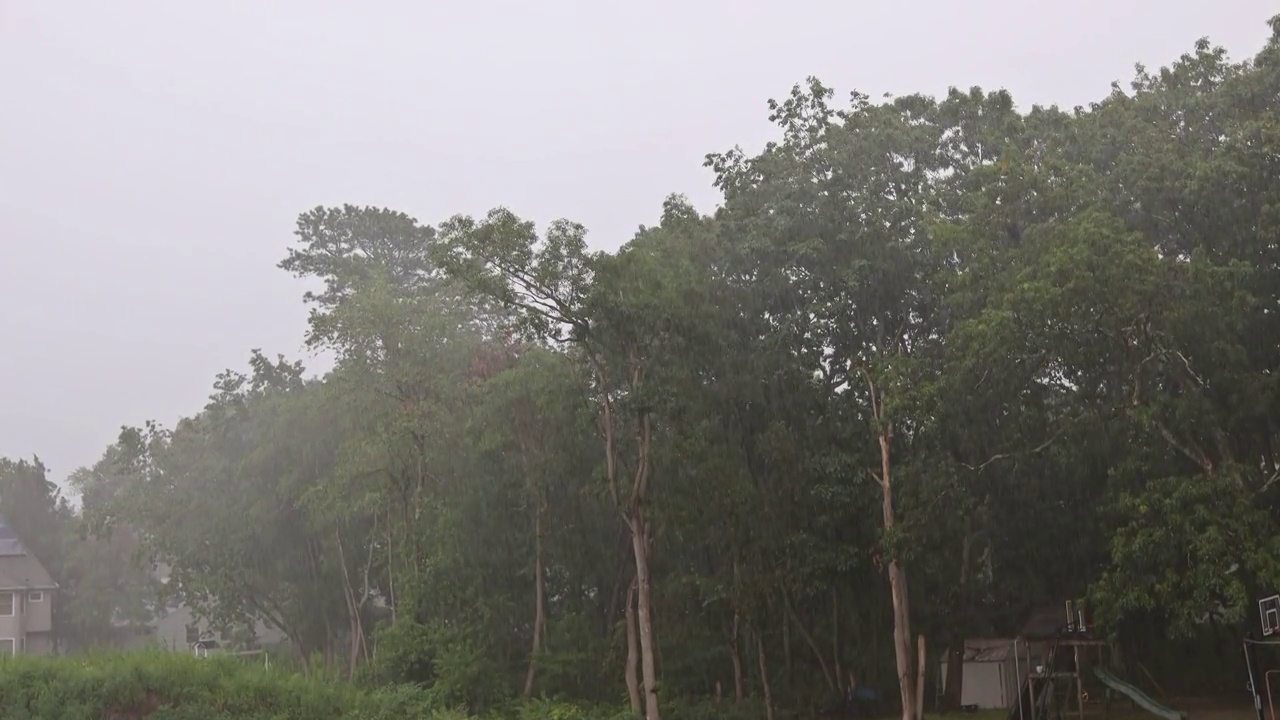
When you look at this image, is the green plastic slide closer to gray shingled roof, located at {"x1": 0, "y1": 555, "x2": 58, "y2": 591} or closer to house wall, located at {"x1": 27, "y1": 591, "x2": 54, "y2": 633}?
Result: gray shingled roof, located at {"x1": 0, "y1": 555, "x2": 58, "y2": 591}

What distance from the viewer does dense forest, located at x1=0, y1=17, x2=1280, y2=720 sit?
2027cm

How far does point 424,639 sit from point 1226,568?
54.7 feet

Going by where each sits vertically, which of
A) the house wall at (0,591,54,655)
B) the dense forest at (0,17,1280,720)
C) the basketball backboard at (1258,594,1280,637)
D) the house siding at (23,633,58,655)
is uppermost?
the dense forest at (0,17,1280,720)

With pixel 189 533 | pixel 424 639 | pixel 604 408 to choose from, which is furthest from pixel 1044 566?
pixel 189 533

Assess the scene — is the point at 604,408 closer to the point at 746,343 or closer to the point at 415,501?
the point at 746,343

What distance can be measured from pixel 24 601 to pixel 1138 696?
46040mm

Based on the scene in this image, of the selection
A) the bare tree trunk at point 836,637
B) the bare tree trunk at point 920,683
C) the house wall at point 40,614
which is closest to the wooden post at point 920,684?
the bare tree trunk at point 920,683

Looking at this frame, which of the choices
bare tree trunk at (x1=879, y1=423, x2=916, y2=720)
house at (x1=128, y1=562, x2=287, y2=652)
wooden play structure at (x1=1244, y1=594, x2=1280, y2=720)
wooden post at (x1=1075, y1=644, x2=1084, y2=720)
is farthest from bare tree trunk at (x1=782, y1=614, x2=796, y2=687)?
house at (x1=128, y1=562, x2=287, y2=652)

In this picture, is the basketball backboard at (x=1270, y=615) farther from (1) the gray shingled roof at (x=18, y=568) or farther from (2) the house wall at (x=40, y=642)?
(2) the house wall at (x=40, y=642)

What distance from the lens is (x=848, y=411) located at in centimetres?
2438

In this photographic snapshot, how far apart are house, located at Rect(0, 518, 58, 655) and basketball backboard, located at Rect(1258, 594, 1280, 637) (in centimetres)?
4661

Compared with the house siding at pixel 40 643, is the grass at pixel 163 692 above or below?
above

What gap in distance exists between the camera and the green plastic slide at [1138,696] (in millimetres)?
20750

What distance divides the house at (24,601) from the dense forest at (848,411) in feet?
89.6
